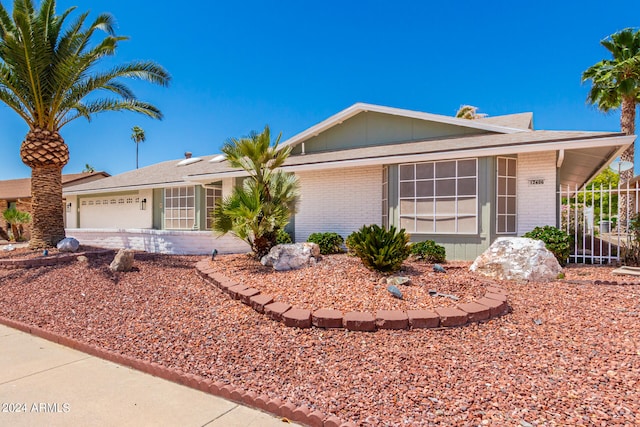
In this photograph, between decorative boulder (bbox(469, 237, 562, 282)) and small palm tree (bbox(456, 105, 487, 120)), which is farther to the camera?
small palm tree (bbox(456, 105, 487, 120))

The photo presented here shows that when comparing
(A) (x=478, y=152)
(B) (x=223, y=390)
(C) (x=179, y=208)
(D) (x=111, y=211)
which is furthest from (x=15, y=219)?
(A) (x=478, y=152)

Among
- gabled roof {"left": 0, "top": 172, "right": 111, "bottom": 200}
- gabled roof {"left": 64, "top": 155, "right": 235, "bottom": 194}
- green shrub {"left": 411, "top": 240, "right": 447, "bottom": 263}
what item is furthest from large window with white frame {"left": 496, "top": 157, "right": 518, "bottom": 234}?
gabled roof {"left": 0, "top": 172, "right": 111, "bottom": 200}

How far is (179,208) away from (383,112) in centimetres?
1043

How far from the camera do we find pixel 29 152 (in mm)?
10461

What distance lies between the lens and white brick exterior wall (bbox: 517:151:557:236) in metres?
9.37

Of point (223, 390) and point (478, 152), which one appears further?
point (478, 152)

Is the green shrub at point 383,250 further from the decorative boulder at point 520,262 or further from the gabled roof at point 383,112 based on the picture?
the gabled roof at point 383,112

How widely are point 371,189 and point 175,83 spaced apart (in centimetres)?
744

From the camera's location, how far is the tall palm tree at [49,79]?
9727mm

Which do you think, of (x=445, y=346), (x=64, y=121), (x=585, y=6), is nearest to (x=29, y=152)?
→ (x=64, y=121)

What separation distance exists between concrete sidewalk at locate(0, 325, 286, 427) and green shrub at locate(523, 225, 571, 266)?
320 inches

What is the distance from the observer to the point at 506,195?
9719mm

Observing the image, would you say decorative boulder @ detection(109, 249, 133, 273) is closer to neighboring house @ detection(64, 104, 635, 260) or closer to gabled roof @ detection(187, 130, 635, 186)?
neighboring house @ detection(64, 104, 635, 260)

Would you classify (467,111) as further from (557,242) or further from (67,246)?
(67,246)
